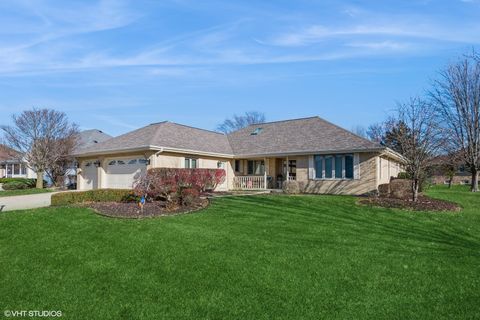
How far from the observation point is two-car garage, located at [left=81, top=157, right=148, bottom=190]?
20609mm

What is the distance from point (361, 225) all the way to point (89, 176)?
20606 millimetres

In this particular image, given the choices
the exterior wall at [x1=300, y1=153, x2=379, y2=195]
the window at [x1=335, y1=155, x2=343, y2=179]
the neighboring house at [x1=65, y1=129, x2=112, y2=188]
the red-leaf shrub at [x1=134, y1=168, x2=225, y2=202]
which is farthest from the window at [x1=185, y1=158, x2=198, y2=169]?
the neighboring house at [x1=65, y1=129, x2=112, y2=188]

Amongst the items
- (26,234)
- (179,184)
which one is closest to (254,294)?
(26,234)

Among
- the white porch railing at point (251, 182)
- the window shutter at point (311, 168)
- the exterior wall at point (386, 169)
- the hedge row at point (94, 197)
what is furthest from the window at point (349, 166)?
the hedge row at point (94, 197)

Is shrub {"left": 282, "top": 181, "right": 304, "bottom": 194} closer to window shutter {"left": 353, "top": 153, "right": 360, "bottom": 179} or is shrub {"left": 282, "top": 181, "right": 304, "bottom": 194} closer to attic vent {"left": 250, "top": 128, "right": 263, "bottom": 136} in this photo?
window shutter {"left": 353, "top": 153, "right": 360, "bottom": 179}

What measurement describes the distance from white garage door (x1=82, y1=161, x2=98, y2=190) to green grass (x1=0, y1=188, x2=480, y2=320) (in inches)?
538

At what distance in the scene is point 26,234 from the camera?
28.4ft

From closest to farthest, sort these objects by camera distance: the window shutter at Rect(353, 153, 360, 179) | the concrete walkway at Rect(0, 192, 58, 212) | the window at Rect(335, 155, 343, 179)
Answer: the concrete walkway at Rect(0, 192, 58, 212) → the window shutter at Rect(353, 153, 360, 179) → the window at Rect(335, 155, 343, 179)

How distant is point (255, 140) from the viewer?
26.3 metres

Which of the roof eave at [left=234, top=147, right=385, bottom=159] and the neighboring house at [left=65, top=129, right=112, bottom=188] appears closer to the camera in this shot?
the roof eave at [left=234, top=147, right=385, bottom=159]

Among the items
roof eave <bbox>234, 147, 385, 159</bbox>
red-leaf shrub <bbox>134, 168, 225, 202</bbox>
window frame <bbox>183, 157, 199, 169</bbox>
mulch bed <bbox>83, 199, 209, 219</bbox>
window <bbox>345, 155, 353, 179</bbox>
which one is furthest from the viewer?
window frame <bbox>183, 157, 199, 169</bbox>

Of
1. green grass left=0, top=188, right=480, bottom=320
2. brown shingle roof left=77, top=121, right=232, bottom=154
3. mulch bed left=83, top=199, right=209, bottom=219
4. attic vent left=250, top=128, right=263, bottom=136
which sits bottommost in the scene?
green grass left=0, top=188, right=480, bottom=320

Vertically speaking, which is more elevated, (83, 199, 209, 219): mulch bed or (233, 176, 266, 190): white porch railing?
(233, 176, 266, 190): white porch railing

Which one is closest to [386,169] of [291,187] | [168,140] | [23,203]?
[291,187]
